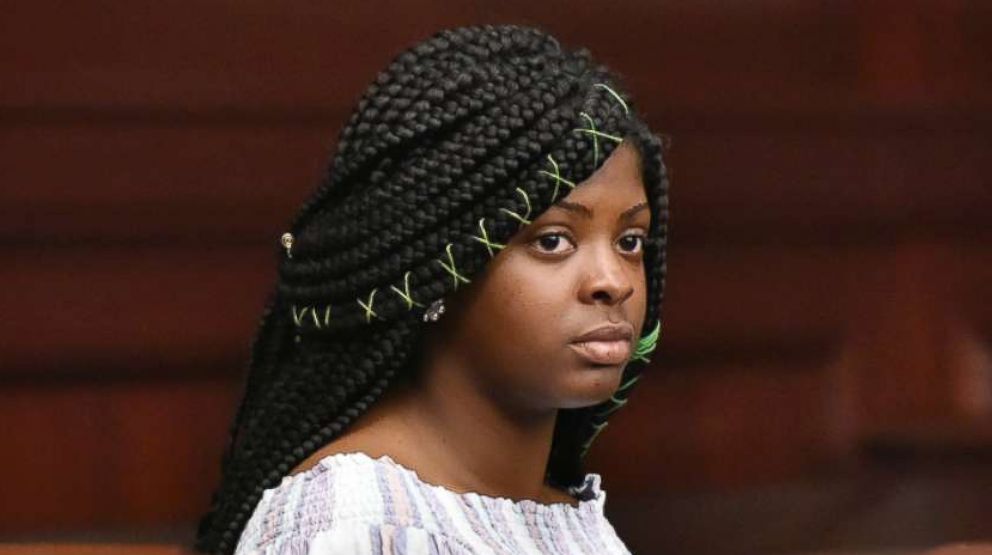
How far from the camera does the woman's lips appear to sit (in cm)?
111

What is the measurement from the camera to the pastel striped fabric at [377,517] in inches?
41.7

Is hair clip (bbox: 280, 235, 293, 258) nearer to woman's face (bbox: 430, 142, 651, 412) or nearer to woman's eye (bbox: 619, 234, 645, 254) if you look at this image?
woman's face (bbox: 430, 142, 651, 412)

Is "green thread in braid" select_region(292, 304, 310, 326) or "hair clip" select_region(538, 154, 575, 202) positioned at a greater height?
"hair clip" select_region(538, 154, 575, 202)

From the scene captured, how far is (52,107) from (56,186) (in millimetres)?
68

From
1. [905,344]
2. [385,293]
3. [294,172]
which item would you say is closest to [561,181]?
[385,293]

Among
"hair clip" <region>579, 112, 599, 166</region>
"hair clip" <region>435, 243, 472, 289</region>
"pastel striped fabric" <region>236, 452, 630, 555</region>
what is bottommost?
"pastel striped fabric" <region>236, 452, 630, 555</region>

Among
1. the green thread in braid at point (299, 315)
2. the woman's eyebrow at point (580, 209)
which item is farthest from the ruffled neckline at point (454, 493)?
the woman's eyebrow at point (580, 209)

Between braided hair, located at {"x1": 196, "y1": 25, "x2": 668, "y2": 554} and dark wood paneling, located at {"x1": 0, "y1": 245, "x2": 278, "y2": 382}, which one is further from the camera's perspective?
dark wood paneling, located at {"x1": 0, "y1": 245, "x2": 278, "y2": 382}

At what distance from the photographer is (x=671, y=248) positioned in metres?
1.58

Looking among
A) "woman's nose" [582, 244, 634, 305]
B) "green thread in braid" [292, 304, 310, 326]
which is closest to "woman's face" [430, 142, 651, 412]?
"woman's nose" [582, 244, 634, 305]

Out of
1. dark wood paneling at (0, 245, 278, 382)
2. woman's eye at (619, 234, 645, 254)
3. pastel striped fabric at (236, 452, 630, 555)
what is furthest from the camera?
dark wood paneling at (0, 245, 278, 382)

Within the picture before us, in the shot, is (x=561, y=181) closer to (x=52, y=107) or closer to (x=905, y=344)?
(x=52, y=107)

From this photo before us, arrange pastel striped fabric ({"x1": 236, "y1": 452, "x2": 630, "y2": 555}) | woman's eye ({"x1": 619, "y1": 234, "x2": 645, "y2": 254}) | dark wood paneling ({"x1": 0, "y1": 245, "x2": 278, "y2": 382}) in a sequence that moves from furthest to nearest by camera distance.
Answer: dark wood paneling ({"x1": 0, "y1": 245, "x2": 278, "y2": 382}) → woman's eye ({"x1": 619, "y1": 234, "x2": 645, "y2": 254}) → pastel striped fabric ({"x1": 236, "y1": 452, "x2": 630, "y2": 555})

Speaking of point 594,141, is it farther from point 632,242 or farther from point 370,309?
point 370,309
